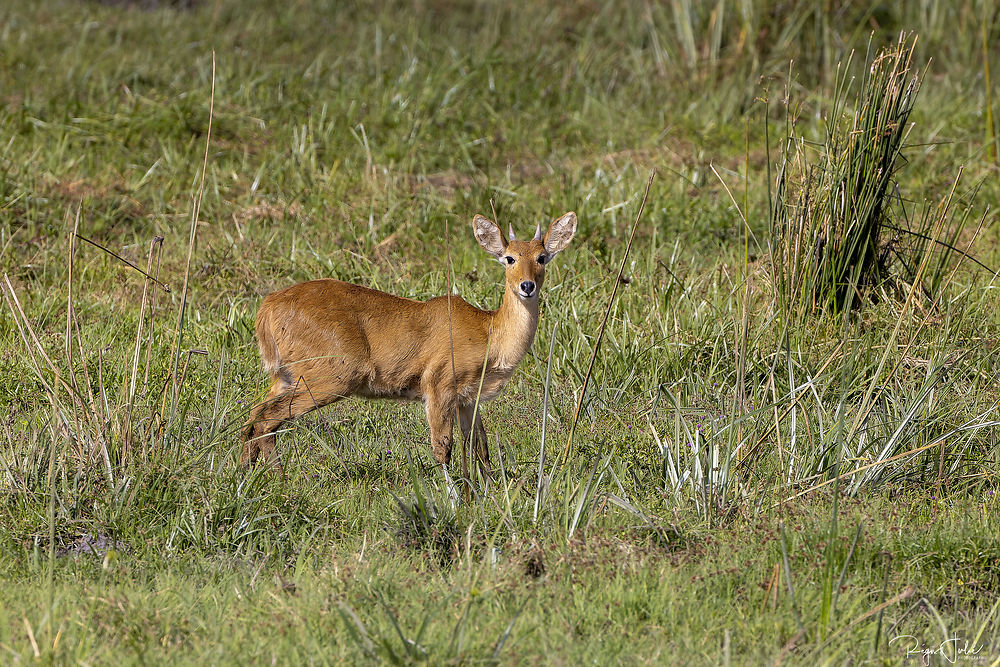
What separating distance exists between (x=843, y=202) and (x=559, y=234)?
1.55 meters

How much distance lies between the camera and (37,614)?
3.40 meters

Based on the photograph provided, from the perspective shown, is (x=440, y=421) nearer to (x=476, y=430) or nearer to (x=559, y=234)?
(x=476, y=430)

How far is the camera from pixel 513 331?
536 centimetres

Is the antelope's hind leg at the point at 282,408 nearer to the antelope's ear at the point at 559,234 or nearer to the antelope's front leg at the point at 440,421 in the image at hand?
the antelope's front leg at the point at 440,421

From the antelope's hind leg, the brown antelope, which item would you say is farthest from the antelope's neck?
the antelope's hind leg

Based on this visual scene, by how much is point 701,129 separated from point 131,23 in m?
5.93

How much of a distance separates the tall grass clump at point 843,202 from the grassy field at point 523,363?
43 millimetres

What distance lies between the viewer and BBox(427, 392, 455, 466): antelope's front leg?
513 cm

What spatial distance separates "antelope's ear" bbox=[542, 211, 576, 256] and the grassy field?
474mm

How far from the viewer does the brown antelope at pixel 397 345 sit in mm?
5246

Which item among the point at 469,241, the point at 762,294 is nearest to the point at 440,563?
the point at 762,294

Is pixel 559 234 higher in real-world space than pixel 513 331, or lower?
higher

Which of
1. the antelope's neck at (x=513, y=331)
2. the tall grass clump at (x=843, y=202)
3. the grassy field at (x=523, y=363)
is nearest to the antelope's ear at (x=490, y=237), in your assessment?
the antelope's neck at (x=513, y=331)

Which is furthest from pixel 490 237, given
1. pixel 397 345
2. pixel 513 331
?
pixel 397 345
